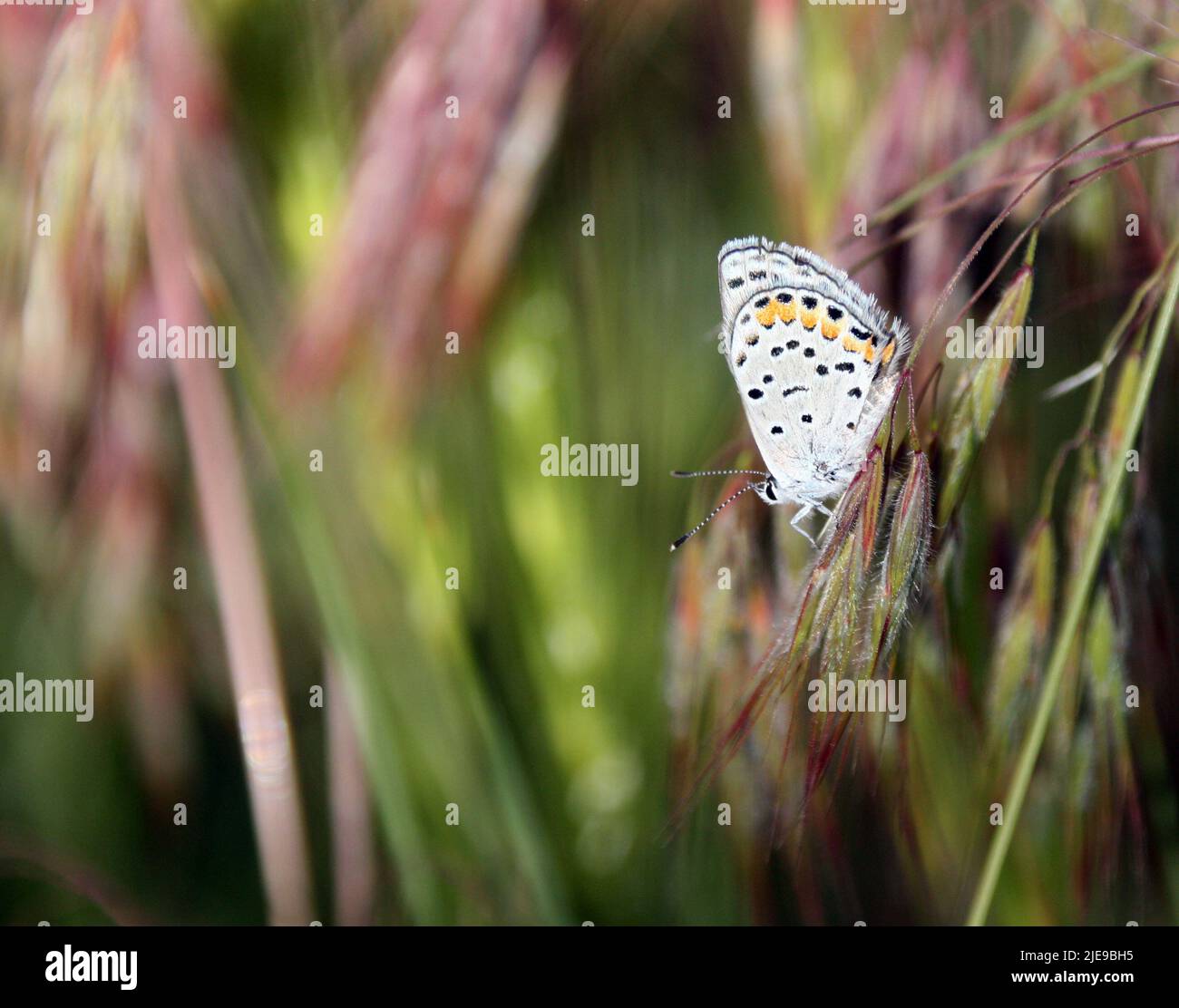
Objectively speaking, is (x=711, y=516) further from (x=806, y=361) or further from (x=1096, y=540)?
(x=1096, y=540)

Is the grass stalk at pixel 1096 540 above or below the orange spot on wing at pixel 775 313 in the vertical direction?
below

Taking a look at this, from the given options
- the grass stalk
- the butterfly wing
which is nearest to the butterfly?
the butterfly wing

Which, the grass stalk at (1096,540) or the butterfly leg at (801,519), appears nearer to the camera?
the grass stalk at (1096,540)

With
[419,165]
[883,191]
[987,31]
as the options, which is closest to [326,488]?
Result: [419,165]

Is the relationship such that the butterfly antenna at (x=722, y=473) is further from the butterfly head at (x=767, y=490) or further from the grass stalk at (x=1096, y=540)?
the grass stalk at (x=1096, y=540)

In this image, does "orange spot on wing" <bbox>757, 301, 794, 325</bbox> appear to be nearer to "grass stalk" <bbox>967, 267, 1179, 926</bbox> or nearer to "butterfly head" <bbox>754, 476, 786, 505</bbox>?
"butterfly head" <bbox>754, 476, 786, 505</bbox>

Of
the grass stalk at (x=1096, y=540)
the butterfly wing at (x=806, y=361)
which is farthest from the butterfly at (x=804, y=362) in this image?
the grass stalk at (x=1096, y=540)
